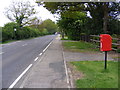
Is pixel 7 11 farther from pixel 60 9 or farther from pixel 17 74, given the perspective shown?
pixel 17 74

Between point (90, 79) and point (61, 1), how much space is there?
39.0ft

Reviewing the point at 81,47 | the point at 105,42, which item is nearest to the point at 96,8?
the point at 81,47

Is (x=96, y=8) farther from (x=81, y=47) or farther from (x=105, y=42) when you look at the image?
(x=105, y=42)

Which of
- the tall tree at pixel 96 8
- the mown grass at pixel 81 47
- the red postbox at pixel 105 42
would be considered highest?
the tall tree at pixel 96 8

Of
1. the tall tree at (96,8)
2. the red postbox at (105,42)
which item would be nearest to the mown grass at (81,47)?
the tall tree at (96,8)

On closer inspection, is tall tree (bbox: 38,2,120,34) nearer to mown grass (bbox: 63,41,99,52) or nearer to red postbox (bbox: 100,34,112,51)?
mown grass (bbox: 63,41,99,52)

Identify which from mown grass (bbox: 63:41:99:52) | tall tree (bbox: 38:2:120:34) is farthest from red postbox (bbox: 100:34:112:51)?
tall tree (bbox: 38:2:120:34)

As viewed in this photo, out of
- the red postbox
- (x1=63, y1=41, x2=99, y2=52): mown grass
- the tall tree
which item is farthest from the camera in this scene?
the tall tree

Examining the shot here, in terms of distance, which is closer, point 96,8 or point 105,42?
point 105,42

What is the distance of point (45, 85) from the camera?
18.3 ft

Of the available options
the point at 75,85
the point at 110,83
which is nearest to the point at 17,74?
the point at 75,85

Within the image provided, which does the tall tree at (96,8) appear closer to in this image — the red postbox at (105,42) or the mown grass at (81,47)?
the mown grass at (81,47)

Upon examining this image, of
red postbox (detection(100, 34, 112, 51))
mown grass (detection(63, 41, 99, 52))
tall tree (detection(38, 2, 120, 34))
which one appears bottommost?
mown grass (detection(63, 41, 99, 52))

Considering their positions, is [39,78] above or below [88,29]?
below
